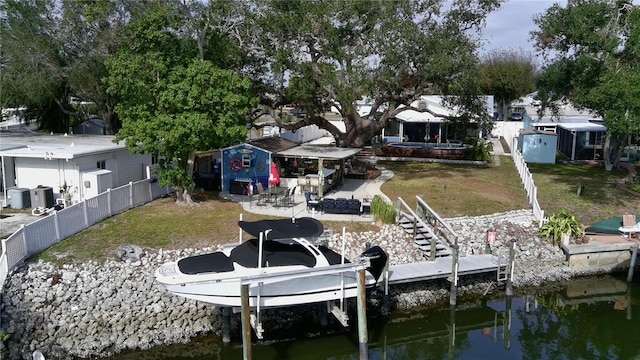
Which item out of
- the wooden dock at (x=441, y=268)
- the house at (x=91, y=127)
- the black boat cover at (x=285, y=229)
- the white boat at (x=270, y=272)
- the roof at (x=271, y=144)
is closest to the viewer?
the white boat at (x=270, y=272)

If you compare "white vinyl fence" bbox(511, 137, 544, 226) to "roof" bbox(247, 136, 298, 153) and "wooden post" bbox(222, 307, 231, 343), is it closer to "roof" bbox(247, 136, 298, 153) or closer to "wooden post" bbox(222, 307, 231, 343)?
"roof" bbox(247, 136, 298, 153)

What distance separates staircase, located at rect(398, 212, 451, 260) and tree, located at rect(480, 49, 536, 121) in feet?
125

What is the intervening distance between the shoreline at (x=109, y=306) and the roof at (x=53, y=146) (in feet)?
19.8

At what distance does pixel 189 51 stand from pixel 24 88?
11.9 metres

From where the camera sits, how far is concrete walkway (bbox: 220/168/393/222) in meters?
20.3

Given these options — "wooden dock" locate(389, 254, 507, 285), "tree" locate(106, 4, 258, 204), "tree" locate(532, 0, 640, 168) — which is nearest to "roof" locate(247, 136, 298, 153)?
"tree" locate(106, 4, 258, 204)

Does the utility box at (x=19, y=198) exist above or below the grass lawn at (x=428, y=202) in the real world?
above

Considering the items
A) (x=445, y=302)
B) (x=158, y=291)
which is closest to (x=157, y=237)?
(x=158, y=291)

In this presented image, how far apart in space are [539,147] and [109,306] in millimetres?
27856

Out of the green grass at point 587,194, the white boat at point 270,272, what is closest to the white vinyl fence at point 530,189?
the green grass at point 587,194

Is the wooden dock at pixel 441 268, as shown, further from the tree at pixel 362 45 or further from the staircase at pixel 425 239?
the tree at pixel 362 45

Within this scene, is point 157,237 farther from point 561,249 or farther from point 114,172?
point 561,249

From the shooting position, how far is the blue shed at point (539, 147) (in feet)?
110

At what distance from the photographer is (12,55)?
2806 centimetres
